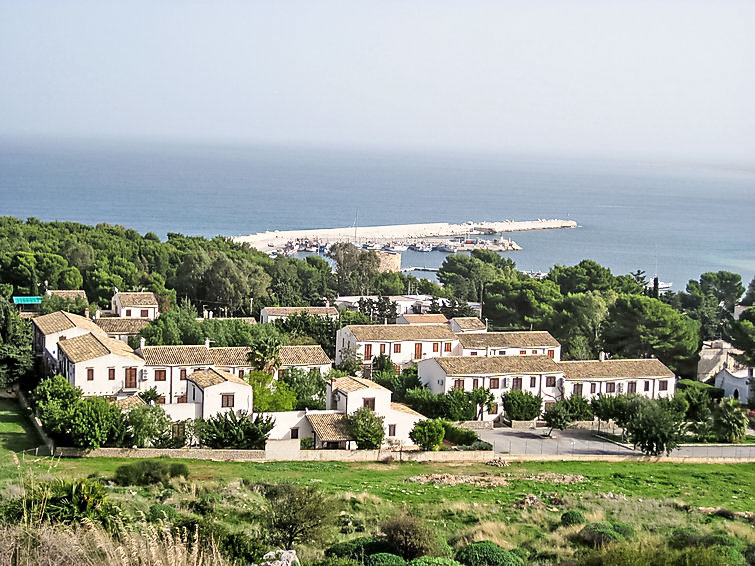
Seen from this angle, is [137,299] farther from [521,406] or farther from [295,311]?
[521,406]

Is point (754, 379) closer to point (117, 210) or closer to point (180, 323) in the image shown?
point (180, 323)

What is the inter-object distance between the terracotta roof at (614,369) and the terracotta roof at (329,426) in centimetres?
1082

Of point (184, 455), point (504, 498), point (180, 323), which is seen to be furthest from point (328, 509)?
point (180, 323)

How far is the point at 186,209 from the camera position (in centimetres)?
16700

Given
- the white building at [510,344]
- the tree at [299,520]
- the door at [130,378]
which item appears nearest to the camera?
the tree at [299,520]

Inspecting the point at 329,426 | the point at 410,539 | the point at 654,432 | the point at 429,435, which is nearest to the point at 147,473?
the point at 329,426

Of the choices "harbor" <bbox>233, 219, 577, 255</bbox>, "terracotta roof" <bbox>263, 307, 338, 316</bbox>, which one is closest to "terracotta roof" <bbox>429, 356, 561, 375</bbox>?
"terracotta roof" <bbox>263, 307, 338, 316</bbox>

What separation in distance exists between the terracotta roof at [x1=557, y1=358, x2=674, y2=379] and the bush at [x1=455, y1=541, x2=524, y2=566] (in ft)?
67.9

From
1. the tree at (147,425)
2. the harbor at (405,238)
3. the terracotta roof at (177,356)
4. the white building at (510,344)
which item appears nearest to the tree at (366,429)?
the tree at (147,425)

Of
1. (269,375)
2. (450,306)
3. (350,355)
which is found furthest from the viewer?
(450,306)

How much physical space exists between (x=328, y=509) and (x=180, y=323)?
23.4 metres

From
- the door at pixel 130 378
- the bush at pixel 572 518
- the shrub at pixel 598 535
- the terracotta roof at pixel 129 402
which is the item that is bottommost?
the bush at pixel 572 518

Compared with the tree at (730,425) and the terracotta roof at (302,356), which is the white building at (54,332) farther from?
the tree at (730,425)

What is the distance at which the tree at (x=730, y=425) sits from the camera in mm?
35438
